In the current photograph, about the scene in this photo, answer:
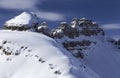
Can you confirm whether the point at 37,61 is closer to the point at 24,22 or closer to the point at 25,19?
the point at 25,19

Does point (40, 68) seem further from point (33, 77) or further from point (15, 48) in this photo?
point (15, 48)

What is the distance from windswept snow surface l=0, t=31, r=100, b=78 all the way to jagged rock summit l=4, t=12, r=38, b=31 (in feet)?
125

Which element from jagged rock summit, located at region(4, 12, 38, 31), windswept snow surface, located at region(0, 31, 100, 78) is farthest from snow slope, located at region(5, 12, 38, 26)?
windswept snow surface, located at region(0, 31, 100, 78)

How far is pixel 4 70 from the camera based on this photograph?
82125 mm

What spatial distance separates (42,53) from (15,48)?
738cm

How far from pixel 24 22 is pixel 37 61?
53.4 metres

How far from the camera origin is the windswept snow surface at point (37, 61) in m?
76.2

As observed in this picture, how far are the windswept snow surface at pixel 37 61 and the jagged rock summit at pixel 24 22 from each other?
37991mm

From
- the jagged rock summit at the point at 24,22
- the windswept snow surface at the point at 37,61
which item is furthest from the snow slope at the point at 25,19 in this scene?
the windswept snow surface at the point at 37,61

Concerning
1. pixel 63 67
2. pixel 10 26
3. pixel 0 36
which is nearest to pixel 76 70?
pixel 63 67

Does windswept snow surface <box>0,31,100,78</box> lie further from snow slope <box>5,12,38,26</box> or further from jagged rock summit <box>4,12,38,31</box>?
snow slope <box>5,12,38,26</box>

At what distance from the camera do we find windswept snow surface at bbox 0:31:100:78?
76.2 meters

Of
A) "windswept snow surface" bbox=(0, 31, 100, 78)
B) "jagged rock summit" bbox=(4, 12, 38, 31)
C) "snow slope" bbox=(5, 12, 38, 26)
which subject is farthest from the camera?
"snow slope" bbox=(5, 12, 38, 26)

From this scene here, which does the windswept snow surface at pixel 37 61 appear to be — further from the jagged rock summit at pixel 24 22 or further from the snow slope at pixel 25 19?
the snow slope at pixel 25 19
